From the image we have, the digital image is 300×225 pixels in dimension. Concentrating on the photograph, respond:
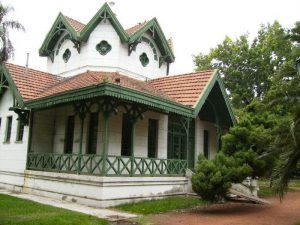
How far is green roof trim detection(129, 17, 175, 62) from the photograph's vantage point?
21141 millimetres

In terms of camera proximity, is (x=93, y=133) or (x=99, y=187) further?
(x=93, y=133)

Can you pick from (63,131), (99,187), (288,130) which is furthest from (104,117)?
(288,130)

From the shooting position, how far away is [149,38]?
22547 mm

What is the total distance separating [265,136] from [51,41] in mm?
14603

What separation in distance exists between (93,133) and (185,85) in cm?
548

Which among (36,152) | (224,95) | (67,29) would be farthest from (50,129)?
(224,95)

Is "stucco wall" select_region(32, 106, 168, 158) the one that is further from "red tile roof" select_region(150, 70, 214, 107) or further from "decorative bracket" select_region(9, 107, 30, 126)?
"red tile roof" select_region(150, 70, 214, 107)

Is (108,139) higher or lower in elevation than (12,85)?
lower

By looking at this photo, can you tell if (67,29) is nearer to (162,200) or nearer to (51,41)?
(51,41)

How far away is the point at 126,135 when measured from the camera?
17172mm

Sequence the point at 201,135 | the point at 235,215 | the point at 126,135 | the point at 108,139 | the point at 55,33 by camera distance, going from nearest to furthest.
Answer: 1. the point at 235,215
2. the point at 108,139
3. the point at 126,135
4. the point at 201,135
5. the point at 55,33

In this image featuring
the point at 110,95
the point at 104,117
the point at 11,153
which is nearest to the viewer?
the point at 110,95

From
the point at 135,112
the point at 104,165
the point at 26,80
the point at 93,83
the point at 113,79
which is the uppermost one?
the point at 26,80

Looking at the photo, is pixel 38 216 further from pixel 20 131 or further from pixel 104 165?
pixel 20 131
